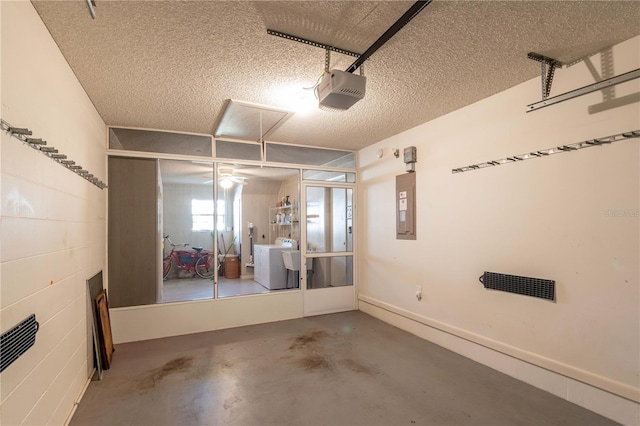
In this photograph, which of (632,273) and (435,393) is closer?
(632,273)

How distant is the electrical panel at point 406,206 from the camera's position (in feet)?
12.7

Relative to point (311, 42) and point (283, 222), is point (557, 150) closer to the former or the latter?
point (311, 42)

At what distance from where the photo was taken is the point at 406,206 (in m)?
3.95

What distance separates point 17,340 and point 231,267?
17.6 ft

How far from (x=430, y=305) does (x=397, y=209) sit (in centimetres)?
131

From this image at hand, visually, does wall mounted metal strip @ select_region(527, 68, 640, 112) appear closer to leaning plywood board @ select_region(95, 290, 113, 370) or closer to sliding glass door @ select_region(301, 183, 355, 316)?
sliding glass door @ select_region(301, 183, 355, 316)

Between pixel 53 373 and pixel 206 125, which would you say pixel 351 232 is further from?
pixel 53 373

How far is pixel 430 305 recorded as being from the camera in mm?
3586

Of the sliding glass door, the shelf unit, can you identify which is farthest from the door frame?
the shelf unit

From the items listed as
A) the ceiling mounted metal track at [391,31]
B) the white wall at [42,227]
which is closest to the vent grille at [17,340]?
the white wall at [42,227]

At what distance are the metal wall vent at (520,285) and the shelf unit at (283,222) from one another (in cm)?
312

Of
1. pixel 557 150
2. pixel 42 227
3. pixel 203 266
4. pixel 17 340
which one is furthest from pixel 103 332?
pixel 557 150

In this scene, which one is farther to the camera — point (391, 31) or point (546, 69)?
point (546, 69)

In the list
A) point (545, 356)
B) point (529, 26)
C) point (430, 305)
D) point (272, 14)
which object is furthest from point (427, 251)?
point (272, 14)
